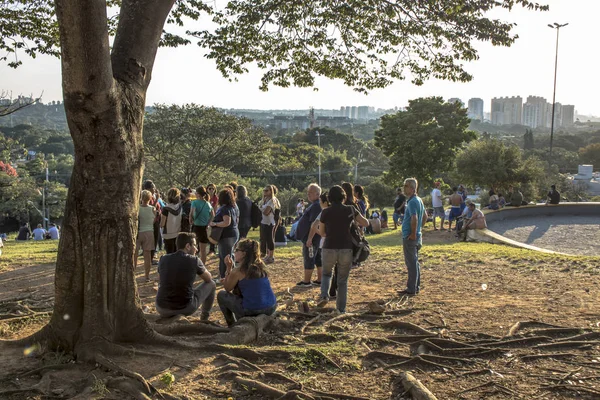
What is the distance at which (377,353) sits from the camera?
220 inches

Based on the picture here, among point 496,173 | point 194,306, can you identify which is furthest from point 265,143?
point 194,306

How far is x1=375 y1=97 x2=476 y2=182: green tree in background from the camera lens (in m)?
30.8

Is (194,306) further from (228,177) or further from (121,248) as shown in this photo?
(228,177)

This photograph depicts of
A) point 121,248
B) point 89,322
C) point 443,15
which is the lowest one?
point 89,322

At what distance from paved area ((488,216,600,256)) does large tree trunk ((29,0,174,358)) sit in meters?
15.0

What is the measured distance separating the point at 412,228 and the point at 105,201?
466cm

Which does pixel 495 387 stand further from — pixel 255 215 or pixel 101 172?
pixel 255 215

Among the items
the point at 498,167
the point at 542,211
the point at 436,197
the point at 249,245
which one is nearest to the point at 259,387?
the point at 249,245

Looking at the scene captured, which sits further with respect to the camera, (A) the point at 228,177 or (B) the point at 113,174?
(A) the point at 228,177

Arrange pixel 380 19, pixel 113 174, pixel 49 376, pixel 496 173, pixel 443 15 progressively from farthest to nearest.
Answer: pixel 496 173
pixel 380 19
pixel 443 15
pixel 113 174
pixel 49 376

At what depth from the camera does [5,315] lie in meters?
7.25

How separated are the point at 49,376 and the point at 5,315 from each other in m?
3.07

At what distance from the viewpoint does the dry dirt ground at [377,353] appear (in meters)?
4.69

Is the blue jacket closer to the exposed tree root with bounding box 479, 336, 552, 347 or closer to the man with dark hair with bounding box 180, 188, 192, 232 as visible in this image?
the man with dark hair with bounding box 180, 188, 192, 232
